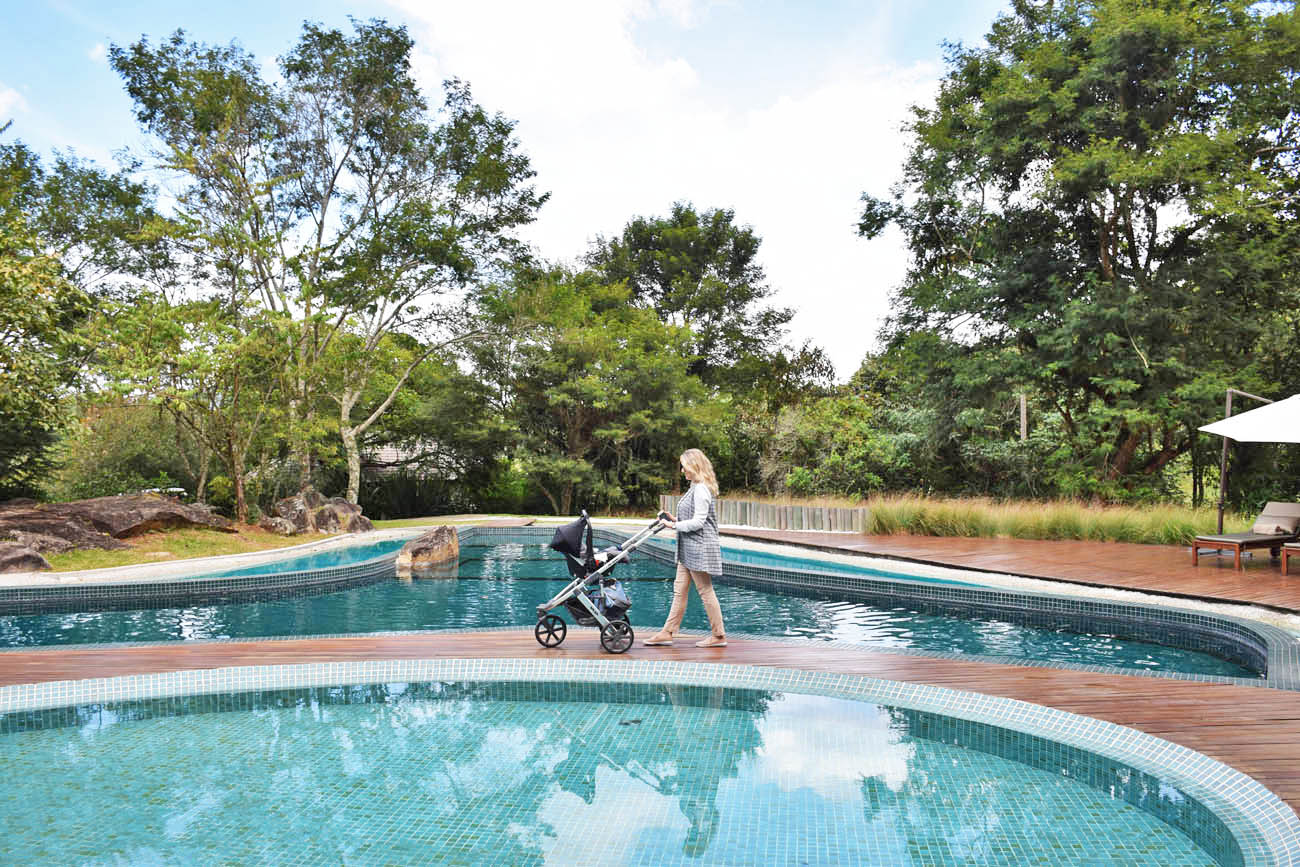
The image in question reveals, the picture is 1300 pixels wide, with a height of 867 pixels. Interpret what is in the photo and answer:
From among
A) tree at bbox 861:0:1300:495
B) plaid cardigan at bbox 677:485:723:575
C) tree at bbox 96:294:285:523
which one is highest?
tree at bbox 861:0:1300:495

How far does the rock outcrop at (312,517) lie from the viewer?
1445cm

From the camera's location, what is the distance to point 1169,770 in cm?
347

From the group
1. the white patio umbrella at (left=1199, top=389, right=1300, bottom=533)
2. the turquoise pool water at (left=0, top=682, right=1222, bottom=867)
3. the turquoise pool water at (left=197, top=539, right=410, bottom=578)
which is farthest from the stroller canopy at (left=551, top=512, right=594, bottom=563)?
the white patio umbrella at (left=1199, top=389, right=1300, bottom=533)

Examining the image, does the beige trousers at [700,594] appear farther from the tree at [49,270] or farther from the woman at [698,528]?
the tree at [49,270]

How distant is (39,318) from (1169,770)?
12280 mm

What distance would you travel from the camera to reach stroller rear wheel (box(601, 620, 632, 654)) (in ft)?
17.7

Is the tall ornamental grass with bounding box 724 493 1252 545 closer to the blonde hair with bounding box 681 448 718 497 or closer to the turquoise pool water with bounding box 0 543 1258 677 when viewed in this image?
the turquoise pool water with bounding box 0 543 1258 677

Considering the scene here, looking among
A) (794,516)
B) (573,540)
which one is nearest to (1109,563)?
(794,516)

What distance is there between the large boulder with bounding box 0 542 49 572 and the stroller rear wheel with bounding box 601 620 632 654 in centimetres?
819

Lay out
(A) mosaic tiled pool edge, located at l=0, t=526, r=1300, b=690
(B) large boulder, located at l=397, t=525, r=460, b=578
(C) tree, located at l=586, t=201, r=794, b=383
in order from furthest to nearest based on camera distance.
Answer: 1. (C) tree, located at l=586, t=201, r=794, b=383
2. (B) large boulder, located at l=397, t=525, r=460, b=578
3. (A) mosaic tiled pool edge, located at l=0, t=526, r=1300, b=690

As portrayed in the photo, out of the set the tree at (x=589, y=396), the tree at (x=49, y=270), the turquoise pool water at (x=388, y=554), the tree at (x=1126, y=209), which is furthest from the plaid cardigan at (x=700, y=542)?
the tree at (x=589, y=396)

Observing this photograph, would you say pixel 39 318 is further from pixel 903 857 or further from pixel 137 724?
pixel 903 857

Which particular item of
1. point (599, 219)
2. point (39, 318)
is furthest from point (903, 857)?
point (599, 219)

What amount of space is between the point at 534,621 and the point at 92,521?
26.6ft
